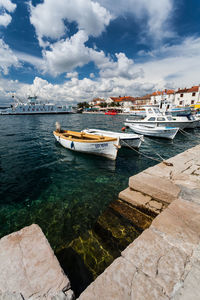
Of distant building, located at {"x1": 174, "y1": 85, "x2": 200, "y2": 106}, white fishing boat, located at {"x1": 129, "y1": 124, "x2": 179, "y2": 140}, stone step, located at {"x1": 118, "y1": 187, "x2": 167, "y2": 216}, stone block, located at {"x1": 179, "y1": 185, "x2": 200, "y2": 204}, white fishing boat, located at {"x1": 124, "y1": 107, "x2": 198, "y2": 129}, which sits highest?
distant building, located at {"x1": 174, "y1": 85, "x2": 200, "y2": 106}

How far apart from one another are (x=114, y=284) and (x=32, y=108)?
99257 millimetres

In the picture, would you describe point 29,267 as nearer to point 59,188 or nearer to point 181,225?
point 181,225

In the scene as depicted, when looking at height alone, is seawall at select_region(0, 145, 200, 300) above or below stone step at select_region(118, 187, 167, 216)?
above

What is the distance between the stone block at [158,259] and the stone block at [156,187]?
148 centimetres

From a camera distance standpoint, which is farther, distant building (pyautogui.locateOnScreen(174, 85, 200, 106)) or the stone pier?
distant building (pyautogui.locateOnScreen(174, 85, 200, 106))

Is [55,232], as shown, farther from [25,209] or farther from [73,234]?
[25,209]

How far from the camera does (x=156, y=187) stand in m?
3.81

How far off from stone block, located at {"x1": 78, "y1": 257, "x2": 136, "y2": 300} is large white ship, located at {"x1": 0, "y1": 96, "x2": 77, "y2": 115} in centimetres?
9405

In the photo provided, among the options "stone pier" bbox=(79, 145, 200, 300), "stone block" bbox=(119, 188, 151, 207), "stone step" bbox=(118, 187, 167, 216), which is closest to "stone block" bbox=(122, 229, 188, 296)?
"stone pier" bbox=(79, 145, 200, 300)

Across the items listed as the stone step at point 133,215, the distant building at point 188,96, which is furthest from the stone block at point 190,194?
the distant building at point 188,96

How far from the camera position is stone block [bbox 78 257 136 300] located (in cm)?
165

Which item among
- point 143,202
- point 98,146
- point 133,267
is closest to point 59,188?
point 143,202

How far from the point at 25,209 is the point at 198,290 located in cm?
540

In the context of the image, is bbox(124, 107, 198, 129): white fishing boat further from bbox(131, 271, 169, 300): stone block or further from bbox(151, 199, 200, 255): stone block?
bbox(131, 271, 169, 300): stone block
